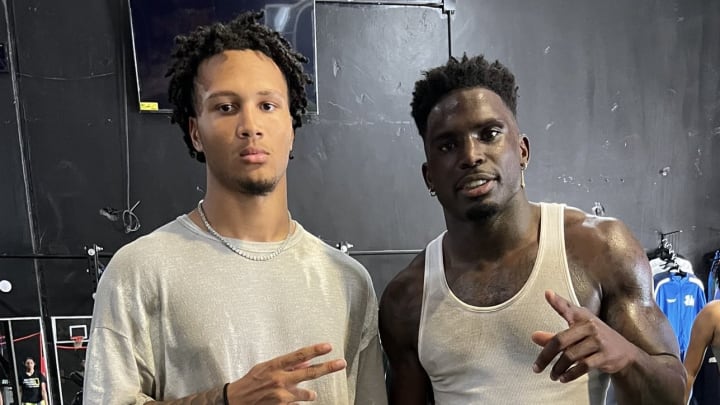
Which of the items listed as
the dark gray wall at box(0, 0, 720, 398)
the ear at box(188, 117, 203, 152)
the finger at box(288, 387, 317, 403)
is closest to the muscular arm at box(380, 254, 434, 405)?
the finger at box(288, 387, 317, 403)

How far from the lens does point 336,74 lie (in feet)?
8.47

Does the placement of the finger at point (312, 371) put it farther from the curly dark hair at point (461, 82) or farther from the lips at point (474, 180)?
the curly dark hair at point (461, 82)

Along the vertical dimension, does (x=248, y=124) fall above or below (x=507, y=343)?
above

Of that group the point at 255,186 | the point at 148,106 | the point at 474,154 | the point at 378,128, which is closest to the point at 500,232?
the point at 474,154

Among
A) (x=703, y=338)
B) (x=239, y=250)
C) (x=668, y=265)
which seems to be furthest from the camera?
(x=668, y=265)

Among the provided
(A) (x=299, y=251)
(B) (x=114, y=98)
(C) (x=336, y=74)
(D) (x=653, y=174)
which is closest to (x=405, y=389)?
(A) (x=299, y=251)

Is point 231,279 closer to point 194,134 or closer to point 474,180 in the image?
point 194,134

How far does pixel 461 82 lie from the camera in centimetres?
135

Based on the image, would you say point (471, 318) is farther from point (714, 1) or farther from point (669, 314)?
point (714, 1)

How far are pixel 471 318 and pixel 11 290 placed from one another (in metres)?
2.09

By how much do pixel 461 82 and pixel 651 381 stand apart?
0.77m

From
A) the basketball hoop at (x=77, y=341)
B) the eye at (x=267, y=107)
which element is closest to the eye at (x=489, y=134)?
the eye at (x=267, y=107)

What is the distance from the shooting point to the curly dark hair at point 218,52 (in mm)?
1202

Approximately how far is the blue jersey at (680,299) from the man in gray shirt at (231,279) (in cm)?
198
